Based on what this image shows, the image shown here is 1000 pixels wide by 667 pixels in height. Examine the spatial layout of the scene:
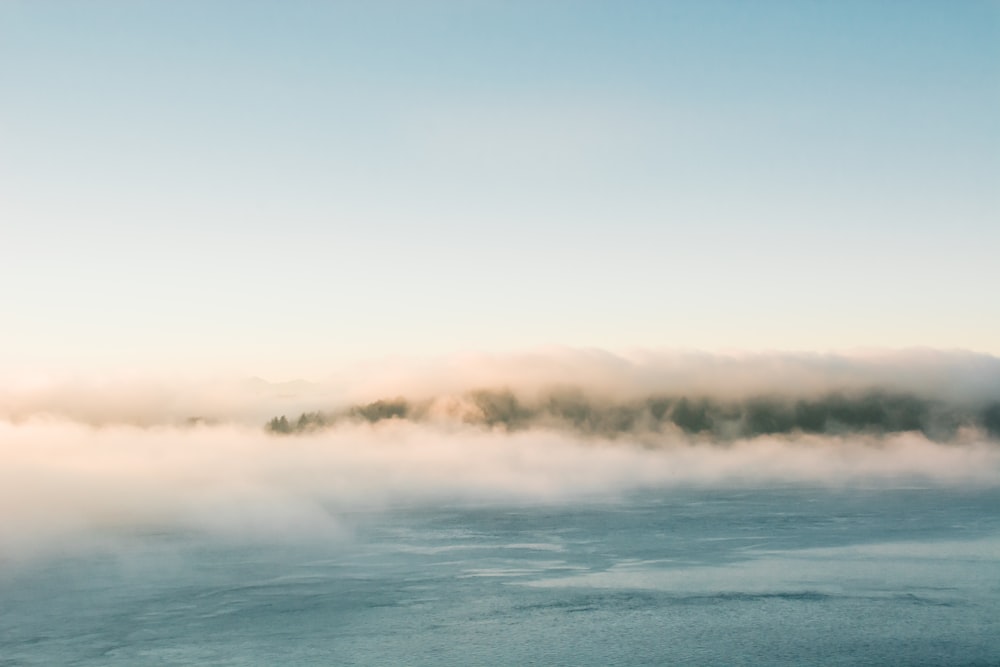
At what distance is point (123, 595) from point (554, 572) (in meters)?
34.0

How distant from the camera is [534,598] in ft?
221

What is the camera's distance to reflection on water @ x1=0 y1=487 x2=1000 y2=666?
52.2m

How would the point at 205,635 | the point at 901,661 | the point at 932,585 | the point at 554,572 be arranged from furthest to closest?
the point at 554,572
the point at 932,585
the point at 205,635
the point at 901,661

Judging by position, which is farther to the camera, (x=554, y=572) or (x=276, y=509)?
(x=276, y=509)

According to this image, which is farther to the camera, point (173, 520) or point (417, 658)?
point (173, 520)

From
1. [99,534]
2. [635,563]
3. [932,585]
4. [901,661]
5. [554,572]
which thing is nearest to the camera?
[901,661]

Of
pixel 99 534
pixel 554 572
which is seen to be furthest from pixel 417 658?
pixel 99 534

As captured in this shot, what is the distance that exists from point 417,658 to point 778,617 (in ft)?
76.6

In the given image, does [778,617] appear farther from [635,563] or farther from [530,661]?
[635,563]

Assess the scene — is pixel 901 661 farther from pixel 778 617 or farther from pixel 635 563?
pixel 635 563

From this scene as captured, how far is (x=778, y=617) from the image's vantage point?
196 feet

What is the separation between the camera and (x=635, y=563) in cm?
8706

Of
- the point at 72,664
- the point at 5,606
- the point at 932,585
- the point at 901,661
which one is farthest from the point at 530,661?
the point at 5,606

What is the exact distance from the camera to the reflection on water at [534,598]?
52250 millimetres
